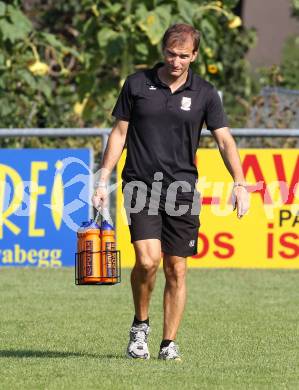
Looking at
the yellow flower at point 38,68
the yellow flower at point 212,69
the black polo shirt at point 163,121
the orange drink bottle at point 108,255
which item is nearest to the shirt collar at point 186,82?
the black polo shirt at point 163,121

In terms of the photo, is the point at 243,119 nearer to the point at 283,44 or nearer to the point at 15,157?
the point at 15,157

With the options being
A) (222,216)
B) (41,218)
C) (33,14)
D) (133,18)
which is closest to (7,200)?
(41,218)

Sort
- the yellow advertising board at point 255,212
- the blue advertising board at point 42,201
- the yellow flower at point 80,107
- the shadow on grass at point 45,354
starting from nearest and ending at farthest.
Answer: the shadow on grass at point 45,354 < the yellow advertising board at point 255,212 < the blue advertising board at point 42,201 < the yellow flower at point 80,107

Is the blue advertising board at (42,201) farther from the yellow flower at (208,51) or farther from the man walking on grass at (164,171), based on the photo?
the man walking on grass at (164,171)

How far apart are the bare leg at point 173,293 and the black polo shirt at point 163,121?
48cm

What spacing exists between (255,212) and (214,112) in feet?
23.2

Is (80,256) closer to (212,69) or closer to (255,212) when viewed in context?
(255,212)

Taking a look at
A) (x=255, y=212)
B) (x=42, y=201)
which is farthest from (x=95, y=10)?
(x=255, y=212)

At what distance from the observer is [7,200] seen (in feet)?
53.5

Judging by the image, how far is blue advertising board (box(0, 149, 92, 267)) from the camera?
1630cm

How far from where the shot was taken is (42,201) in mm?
16312

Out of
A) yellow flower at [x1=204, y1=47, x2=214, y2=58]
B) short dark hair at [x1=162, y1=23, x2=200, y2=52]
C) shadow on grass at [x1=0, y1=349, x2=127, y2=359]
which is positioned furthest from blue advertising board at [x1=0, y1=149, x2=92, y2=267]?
short dark hair at [x1=162, y1=23, x2=200, y2=52]

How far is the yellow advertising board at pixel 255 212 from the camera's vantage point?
1616 cm

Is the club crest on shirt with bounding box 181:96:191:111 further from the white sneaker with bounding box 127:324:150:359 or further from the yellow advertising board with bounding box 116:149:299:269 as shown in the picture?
the yellow advertising board with bounding box 116:149:299:269
